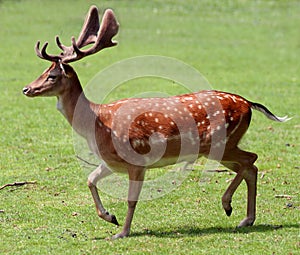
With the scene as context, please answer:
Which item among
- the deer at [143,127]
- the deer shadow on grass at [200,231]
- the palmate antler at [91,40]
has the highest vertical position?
the palmate antler at [91,40]

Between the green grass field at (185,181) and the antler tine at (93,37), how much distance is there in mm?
1722

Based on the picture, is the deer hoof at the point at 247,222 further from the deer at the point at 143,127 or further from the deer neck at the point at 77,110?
the deer neck at the point at 77,110

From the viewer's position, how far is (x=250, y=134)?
39.4 ft

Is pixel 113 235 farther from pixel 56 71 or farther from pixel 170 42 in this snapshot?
pixel 170 42

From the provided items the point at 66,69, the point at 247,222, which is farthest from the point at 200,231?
the point at 66,69

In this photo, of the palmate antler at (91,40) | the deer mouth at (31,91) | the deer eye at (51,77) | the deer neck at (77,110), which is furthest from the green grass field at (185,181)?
the palmate antler at (91,40)

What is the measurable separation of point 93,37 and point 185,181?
2.45 m

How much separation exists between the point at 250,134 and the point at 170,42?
1087 cm

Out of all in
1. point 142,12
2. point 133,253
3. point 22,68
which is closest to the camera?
point 133,253

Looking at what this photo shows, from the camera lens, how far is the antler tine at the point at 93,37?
733cm

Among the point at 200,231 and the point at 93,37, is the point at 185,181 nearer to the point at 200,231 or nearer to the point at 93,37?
the point at 200,231

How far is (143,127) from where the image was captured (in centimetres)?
733

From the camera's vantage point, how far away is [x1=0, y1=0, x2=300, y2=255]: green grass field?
7020 millimetres

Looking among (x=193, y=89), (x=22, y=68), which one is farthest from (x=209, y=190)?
(x=22, y=68)
